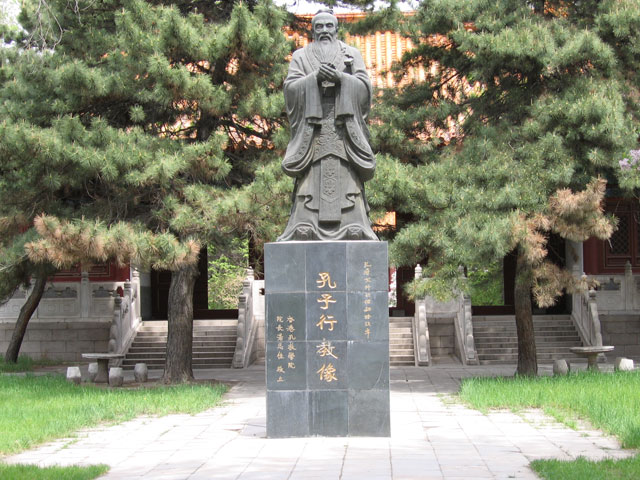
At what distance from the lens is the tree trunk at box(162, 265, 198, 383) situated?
13930 millimetres

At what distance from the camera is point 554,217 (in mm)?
11562

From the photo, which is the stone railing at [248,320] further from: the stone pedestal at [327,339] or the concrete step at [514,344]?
the stone pedestal at [327,339]

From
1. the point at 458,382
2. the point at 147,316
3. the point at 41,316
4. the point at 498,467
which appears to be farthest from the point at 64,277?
the point at 498,467

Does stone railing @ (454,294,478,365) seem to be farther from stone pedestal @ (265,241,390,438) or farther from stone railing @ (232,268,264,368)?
stone pedestal @ (265,241,390,438)

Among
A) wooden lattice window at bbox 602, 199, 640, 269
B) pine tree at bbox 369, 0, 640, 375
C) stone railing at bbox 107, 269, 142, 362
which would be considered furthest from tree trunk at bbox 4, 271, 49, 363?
wooden lattice window at bbox 602, 199, 640, 269

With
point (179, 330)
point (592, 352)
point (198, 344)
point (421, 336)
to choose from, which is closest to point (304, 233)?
point (179, 330)

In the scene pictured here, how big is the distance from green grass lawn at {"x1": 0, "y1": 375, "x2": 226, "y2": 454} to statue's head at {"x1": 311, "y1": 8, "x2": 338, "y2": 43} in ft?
15.4

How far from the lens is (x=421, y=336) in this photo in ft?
57.8

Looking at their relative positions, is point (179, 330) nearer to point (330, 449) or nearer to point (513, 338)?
point (330, 449)

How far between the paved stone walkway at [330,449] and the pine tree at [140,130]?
301 centimetres

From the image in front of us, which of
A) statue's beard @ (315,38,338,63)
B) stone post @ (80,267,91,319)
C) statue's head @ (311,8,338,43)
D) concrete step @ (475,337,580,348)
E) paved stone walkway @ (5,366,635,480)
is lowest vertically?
paved stone walkway @ (5,366,635,480)

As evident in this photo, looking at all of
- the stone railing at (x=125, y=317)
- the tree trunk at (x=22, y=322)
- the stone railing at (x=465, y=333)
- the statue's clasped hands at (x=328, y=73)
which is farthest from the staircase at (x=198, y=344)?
the statue's clasped hands at (x=328, y=73)

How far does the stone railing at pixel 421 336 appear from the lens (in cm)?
1720

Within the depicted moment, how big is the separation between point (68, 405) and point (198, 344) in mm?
8287
